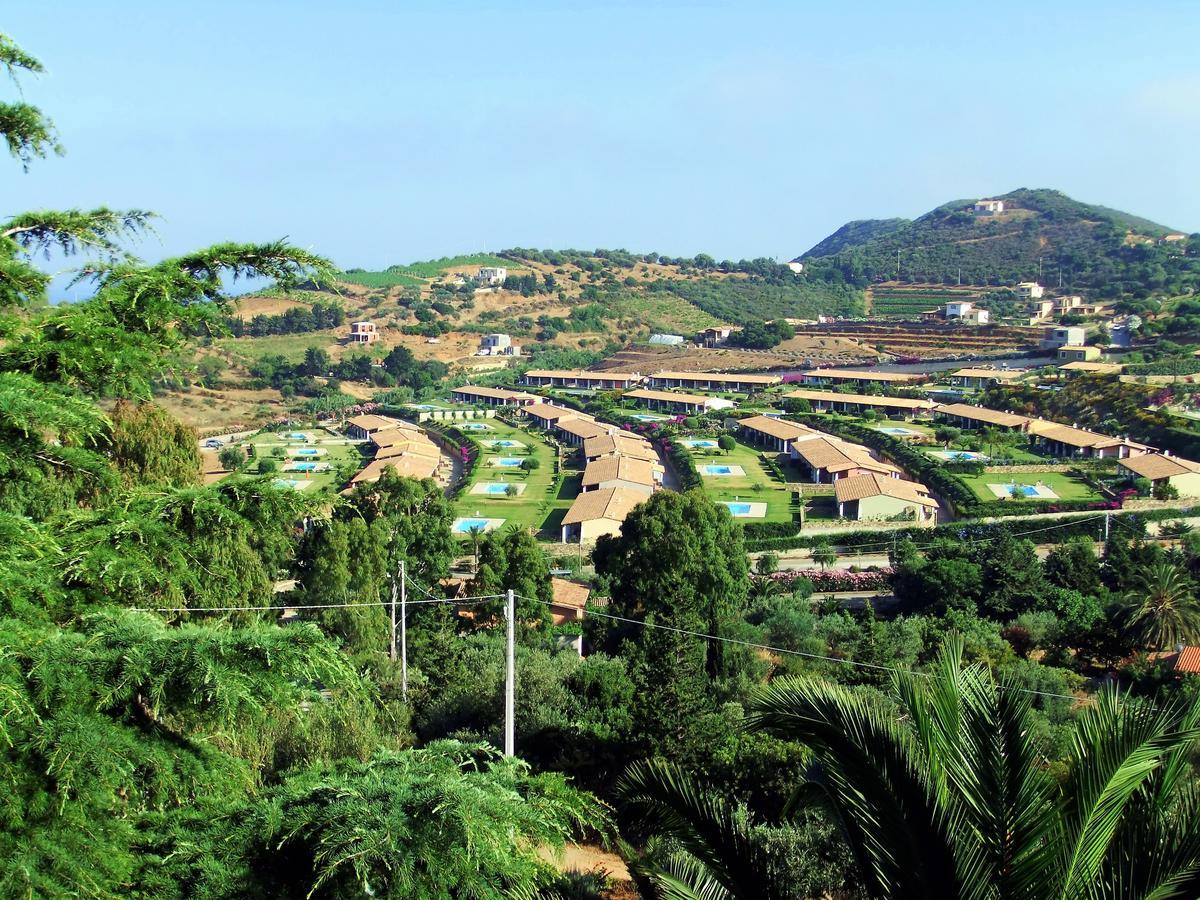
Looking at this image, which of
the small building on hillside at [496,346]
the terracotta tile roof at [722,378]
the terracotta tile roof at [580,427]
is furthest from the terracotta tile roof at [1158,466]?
the small building on hillside at [496,346]

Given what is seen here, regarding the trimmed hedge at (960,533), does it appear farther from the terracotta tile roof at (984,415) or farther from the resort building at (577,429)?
the resort building at (577,429)

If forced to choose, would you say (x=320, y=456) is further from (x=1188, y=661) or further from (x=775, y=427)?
(x=1188, y=661)

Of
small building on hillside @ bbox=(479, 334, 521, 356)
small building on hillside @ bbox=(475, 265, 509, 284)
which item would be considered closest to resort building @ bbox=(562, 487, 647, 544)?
small building on hillside @ bbox=(479, 334, 521, 356)

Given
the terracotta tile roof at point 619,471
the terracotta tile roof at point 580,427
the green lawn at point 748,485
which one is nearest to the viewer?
the green lawn at point 748,485

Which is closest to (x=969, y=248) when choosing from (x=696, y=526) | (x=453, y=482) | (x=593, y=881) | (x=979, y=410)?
(x=979, y=410)

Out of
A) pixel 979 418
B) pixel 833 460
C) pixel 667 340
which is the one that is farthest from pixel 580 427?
pixel 667 340

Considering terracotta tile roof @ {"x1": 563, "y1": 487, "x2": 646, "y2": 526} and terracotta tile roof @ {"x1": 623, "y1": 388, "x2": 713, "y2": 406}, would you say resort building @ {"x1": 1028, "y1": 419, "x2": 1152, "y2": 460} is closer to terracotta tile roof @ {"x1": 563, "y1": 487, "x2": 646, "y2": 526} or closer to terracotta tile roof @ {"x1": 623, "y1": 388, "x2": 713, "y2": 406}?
terracotta tile roof @ {"x1": 623, "y1": 388, "x2": 713, "y2": 406}

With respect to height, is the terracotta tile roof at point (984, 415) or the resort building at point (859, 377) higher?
the resort building at point (859, 377)
